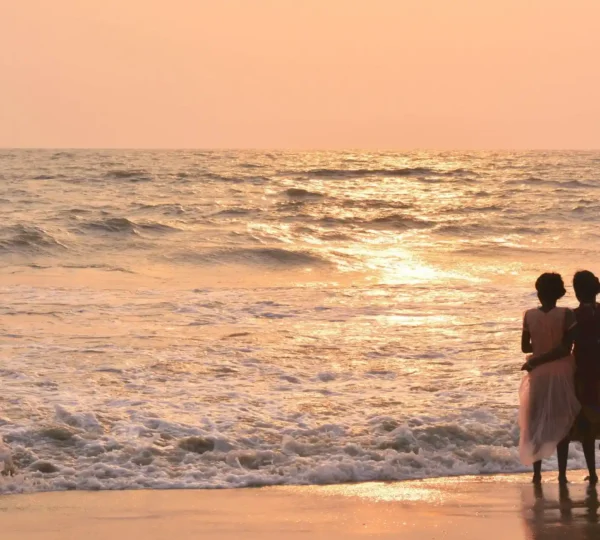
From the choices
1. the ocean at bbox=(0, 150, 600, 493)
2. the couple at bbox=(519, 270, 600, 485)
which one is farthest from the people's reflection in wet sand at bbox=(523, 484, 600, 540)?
the ocean at bbox=(0, 150, 600, 493)

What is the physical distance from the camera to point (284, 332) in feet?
44.0

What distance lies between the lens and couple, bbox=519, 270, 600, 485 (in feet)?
22.3

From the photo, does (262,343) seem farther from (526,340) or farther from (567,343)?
(567,343)

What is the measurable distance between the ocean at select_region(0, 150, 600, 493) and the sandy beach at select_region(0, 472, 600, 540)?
0.38 m

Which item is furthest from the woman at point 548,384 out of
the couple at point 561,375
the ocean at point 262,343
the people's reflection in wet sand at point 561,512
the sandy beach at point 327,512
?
the ocean at point 262,343

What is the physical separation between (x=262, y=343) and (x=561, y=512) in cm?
668

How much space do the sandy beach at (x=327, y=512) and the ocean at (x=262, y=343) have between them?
38 centimetres

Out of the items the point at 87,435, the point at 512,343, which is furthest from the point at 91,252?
the point at 87,435

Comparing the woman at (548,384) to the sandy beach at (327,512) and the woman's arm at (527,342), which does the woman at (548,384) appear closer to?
the woman's arm at (527,342)

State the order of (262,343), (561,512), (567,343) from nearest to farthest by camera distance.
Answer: (561,512) < (567,343) < (262,343)

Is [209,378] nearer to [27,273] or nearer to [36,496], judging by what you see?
[36,496]

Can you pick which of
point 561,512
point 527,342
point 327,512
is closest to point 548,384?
point 527,342

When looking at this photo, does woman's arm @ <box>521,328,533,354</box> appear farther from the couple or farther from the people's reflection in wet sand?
the people's reflection in wet sand

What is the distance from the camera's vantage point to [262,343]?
494 inches
